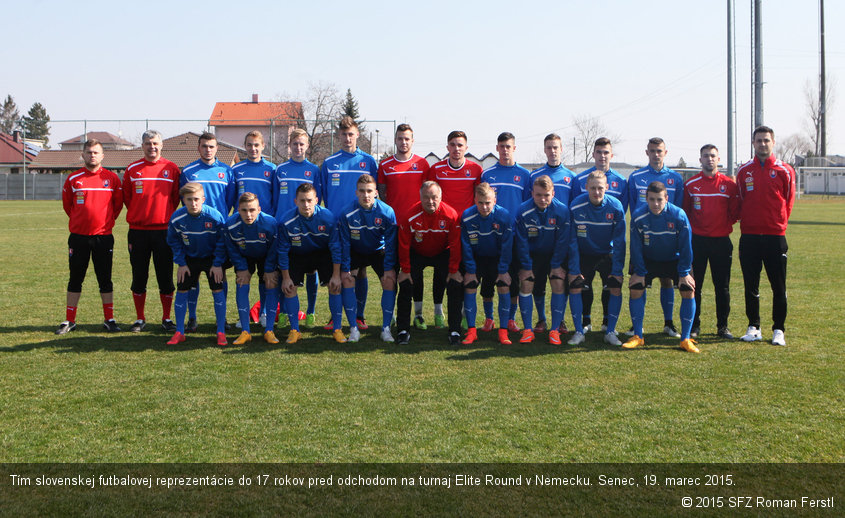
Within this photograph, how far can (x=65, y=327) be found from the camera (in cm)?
650

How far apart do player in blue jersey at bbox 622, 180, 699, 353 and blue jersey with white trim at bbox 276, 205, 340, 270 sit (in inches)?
109

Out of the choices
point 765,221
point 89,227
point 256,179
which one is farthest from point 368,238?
point 765,221

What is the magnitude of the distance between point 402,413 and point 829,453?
239cm

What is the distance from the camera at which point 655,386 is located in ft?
15.6

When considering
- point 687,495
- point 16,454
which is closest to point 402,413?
point 687,495

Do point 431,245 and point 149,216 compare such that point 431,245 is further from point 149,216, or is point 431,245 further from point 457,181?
point 149,216

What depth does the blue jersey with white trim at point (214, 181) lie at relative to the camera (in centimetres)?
663

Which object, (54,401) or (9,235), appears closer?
(54,401)

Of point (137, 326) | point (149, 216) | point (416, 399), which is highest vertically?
point (149, 216)

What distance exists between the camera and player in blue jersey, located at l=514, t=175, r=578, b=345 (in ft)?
20.3

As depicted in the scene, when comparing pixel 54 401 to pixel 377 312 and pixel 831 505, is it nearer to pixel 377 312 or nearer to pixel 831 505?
pixel 377 312

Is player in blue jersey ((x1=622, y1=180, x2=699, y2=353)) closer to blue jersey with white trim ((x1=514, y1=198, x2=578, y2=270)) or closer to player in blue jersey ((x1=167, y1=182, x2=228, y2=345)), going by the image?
blue jersey with white trim ((x1=514, y1=198, x2=578, y2=270))

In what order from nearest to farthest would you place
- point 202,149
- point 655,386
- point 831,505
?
point 831,505, point 655,386, point 202,149

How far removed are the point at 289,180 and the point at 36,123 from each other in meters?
99.4
